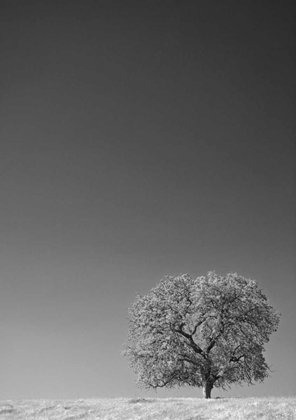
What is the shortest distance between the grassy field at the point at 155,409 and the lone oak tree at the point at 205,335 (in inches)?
288

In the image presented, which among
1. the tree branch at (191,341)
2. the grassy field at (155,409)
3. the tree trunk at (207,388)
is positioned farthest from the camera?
the tree branch at (191,341)

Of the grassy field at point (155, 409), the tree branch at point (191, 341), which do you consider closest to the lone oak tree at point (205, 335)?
the tree branch at point (191, 341)

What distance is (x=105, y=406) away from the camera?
38719 mm

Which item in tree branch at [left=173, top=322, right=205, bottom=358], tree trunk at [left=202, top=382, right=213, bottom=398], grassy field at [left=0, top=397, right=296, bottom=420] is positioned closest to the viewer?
grassy field at [left=0, top=397, right=296, bottom=420]

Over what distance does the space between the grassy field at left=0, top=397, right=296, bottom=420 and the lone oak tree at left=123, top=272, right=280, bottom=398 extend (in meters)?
7.31

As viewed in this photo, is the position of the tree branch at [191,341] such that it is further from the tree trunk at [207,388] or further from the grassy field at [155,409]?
the grassy field at [155,409]

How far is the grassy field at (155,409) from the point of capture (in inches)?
1265

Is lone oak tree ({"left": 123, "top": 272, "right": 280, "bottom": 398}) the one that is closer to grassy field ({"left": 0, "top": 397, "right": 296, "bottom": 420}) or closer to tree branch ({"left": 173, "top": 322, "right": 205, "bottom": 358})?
tree branch ({"left": 173, "top": 322, "right": 205, "bottom": 358})

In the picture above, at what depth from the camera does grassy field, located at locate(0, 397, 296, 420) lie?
3212 cm

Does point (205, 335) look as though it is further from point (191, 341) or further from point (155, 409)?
point (155, 409)

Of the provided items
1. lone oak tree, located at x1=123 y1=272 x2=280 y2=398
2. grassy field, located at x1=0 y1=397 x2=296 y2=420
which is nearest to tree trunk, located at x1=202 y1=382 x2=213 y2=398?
lone oak tree, located at x1=123 y1=272 x2=280 y2=398

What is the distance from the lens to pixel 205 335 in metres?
49.4

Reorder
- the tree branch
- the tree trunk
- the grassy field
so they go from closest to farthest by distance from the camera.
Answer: the grassy field, the tree trunk, the tree branch

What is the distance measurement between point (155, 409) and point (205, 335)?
1496cm
